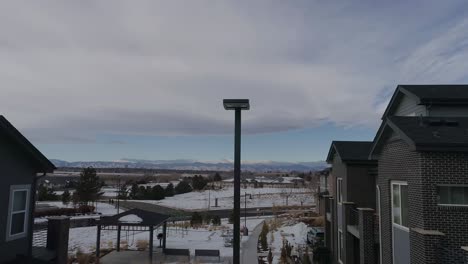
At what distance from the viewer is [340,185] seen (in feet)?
64.8

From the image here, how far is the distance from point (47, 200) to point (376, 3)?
2303 inches

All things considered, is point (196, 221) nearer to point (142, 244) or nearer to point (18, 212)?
point (142, 244)

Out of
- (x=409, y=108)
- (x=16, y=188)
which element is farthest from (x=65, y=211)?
(x=409, y=108)

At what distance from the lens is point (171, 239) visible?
Result: 3064cm

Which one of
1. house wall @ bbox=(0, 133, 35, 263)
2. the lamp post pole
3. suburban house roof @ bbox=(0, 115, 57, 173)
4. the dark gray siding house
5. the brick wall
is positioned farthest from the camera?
the dark gray siding house

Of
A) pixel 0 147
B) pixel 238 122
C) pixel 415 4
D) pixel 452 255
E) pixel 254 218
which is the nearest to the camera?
pixel 238 122

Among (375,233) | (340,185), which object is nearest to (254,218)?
(340,185)

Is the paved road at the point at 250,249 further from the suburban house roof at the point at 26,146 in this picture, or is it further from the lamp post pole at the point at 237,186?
the lamp post pole at the point at 237,186

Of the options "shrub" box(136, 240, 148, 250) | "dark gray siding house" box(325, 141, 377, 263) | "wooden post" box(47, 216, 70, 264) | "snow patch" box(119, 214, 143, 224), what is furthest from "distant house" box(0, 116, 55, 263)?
"shrub" box(136, 240, 148, 250)

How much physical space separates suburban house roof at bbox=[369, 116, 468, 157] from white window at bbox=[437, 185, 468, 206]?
3.24ft

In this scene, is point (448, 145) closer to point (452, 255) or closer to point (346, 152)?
point (452, 255)

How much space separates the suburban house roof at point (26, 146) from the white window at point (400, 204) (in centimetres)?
1106

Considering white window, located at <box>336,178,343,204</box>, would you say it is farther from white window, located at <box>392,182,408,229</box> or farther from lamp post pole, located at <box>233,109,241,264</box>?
lamp post pole, located at <box>233,109,241,264</box>

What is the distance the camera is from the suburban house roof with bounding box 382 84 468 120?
39.0 feet
